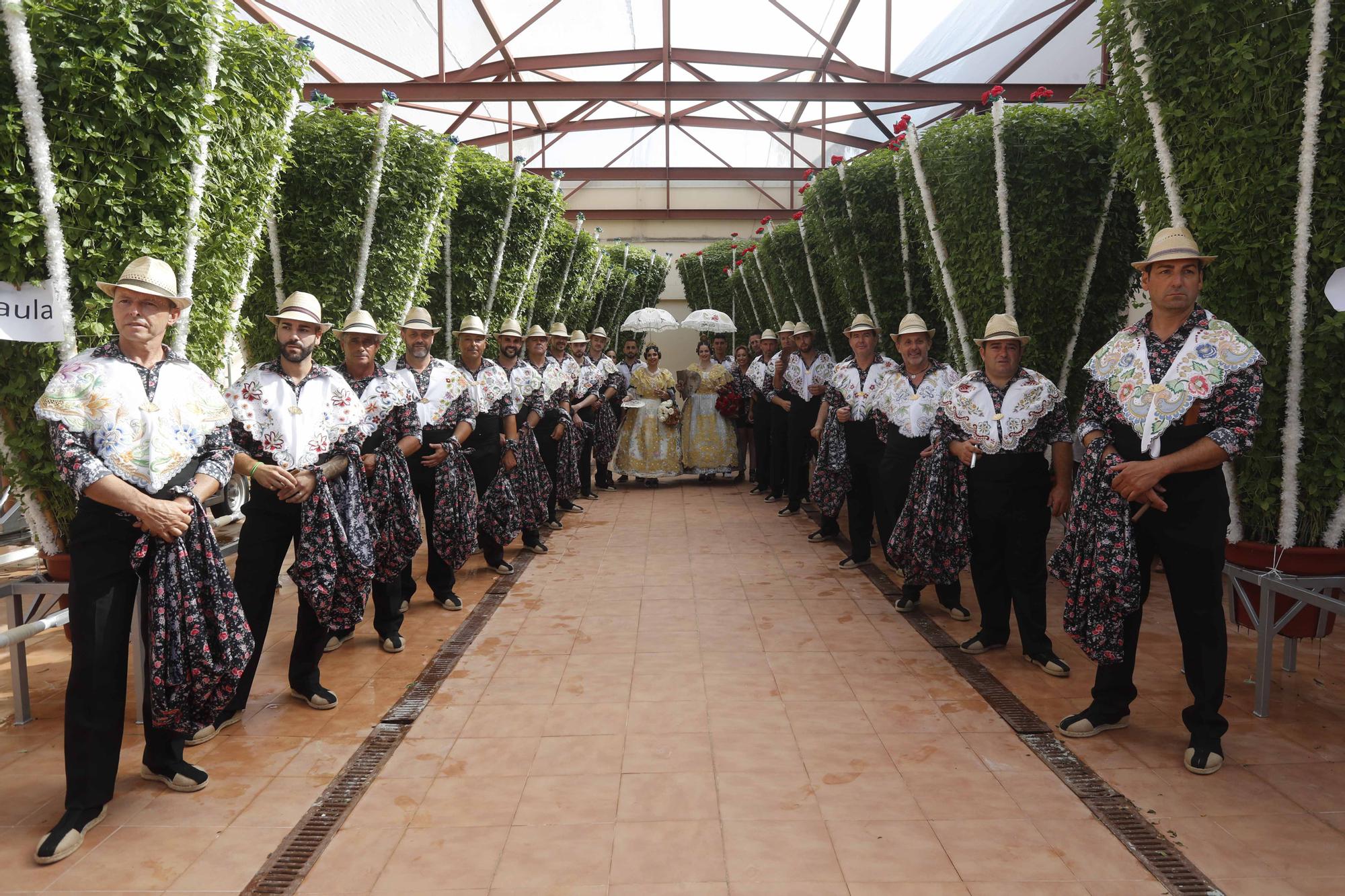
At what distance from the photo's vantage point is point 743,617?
5180 millimetres

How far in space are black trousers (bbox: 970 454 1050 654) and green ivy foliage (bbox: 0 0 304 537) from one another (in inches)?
142

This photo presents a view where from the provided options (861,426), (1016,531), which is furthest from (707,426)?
(1016,531)

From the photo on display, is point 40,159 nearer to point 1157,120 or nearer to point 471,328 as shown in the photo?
point 471,328

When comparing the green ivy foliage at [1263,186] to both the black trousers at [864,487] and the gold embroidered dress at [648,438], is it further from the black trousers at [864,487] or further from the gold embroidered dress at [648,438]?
the gold embroidered dress at [648,438]

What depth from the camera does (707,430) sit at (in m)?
10.8

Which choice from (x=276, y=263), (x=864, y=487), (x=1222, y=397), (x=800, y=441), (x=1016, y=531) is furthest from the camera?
(x=800, y=441)

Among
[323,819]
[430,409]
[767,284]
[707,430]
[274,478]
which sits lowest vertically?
[323,819]

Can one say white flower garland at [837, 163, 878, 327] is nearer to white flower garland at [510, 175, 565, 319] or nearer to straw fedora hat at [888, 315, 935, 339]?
straw fedora hat at [888, 315, 935, 339]

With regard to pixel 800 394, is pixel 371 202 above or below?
above

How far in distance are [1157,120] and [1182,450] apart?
4.92 feet

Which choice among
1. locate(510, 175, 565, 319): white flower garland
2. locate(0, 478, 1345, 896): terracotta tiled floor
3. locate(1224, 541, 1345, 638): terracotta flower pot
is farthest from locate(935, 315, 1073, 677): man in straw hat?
locate(510, 175, 565, 319): white flower garland

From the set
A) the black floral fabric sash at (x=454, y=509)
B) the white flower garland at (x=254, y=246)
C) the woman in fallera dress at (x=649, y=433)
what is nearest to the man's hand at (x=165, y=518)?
the white flower garland at (x=254, y=246)

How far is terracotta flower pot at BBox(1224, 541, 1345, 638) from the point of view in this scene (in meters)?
3.59

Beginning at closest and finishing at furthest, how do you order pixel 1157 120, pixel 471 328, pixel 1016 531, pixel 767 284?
pixel 1157 120, pixel 1016 531, pixel 471 328, pixel 767 284
